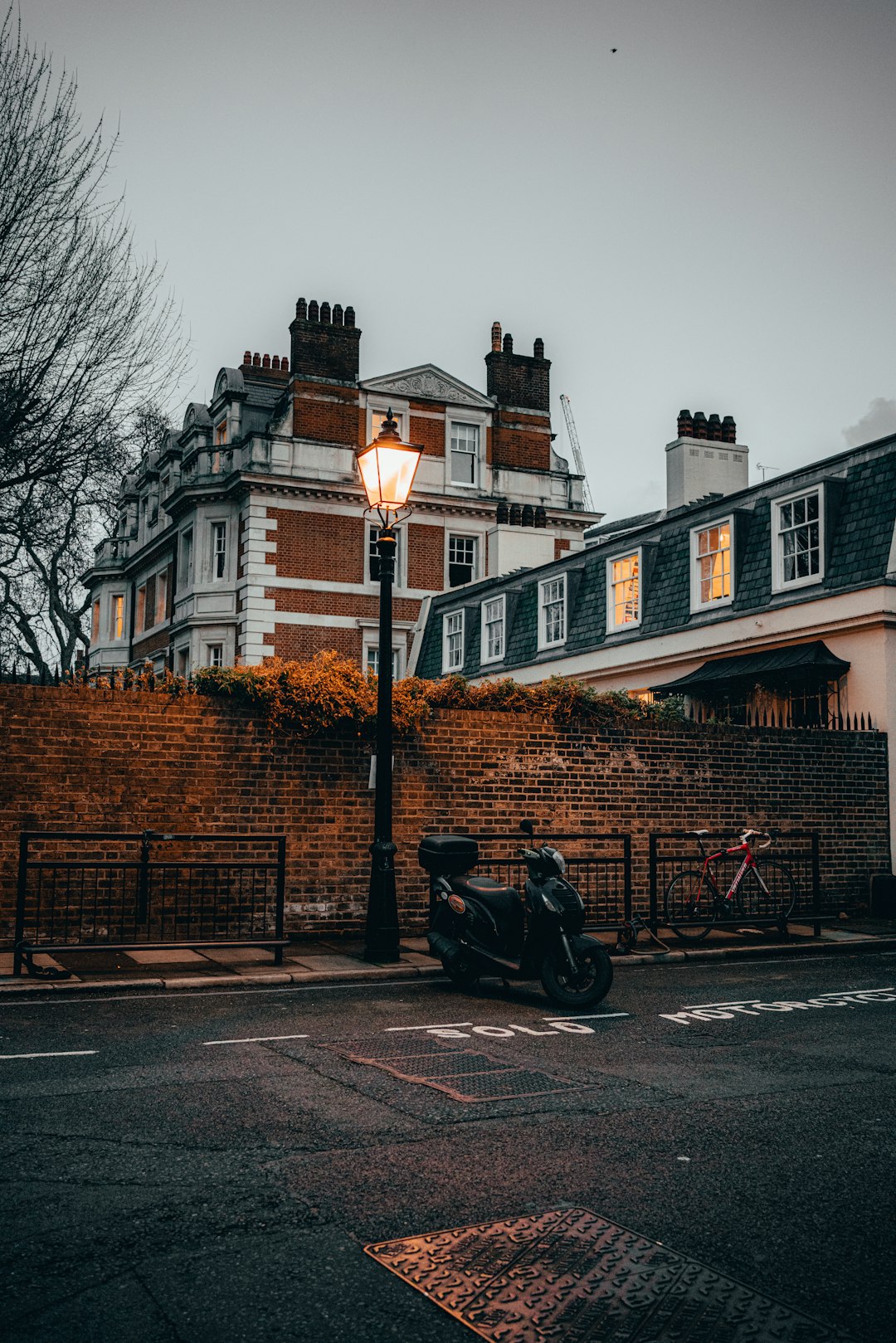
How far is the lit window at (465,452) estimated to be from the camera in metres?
37.6

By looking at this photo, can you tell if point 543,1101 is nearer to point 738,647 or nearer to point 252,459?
point 738,647

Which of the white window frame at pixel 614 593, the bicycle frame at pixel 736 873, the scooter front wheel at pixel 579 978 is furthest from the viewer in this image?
the white window frame at pixel 614 593

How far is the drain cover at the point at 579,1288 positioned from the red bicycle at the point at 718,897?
9.20 meters

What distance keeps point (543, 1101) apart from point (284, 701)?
7292 mm

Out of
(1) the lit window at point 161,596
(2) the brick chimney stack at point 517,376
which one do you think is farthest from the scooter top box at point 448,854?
(1) the lit window at point 161,596

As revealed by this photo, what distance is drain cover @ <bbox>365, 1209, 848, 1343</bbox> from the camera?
10.5 ft

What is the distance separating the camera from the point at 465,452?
37.7 metres

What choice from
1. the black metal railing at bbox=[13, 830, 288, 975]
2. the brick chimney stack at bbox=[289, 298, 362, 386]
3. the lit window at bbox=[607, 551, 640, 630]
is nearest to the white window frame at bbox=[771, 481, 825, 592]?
the lit window at bbox=[607, 551, 640, 630]

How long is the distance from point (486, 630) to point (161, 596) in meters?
18.9

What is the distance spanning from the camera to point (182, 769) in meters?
11.9

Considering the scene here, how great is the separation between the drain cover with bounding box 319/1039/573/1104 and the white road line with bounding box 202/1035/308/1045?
376 millimetres

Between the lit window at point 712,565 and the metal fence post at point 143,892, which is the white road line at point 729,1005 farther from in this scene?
the lit window at point 712,565

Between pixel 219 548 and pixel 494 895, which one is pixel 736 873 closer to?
pixel 494 895

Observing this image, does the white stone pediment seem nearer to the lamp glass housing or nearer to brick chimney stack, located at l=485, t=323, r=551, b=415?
brick chimney stack, located at l=485, t=323, r=551, b=415
